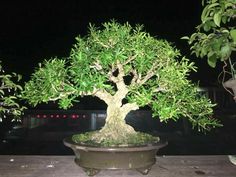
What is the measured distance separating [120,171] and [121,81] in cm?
40

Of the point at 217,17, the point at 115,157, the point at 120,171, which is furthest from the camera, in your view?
the point at 120,171

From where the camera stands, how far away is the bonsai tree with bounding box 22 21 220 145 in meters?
1.25

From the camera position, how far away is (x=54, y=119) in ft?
11.7

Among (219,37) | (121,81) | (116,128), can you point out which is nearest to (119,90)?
(121,81)

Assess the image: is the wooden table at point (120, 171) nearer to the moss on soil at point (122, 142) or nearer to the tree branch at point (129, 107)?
the moss on soil at point (122, 142)

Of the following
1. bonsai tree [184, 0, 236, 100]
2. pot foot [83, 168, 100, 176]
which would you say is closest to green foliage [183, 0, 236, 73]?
bonsai tree [184, 0, 236, 100]

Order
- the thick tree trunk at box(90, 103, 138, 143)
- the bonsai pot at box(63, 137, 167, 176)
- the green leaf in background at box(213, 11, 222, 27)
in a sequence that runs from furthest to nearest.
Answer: the thick tree trunk at box(90, 103, 138, 143) < the bonsai pot at box(63, 137, 167, 176) < the green leaf in background at box(213, 11, 222, 27)

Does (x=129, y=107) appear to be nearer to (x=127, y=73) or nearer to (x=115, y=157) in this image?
(x=127, y=73)

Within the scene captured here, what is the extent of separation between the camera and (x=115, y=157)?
4.03 ft

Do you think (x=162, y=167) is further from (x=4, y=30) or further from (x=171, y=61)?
(x=4, y=30)

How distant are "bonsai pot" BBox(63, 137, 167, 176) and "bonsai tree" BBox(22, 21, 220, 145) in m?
0.08

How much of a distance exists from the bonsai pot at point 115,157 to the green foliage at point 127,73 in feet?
0.54

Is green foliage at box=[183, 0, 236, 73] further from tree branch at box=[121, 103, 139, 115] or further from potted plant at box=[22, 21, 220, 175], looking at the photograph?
tree branch at box=[121, 103, 139, 115]

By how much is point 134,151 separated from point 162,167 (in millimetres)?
266
